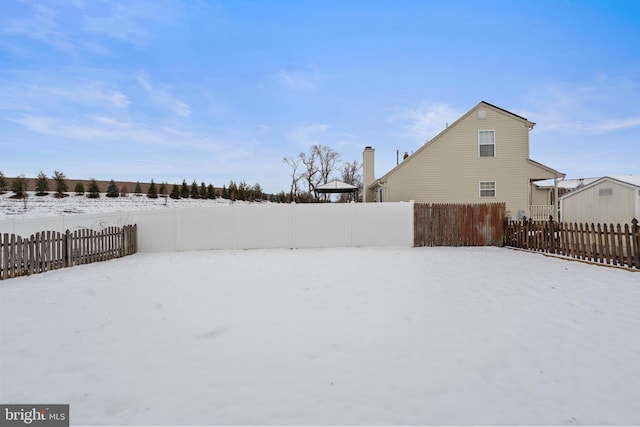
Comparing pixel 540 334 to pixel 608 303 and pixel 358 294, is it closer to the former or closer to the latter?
pixel 608 303

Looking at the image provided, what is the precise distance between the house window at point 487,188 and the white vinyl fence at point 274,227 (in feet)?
25.5

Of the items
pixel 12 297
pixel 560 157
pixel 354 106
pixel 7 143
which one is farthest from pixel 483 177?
pixel 7 143

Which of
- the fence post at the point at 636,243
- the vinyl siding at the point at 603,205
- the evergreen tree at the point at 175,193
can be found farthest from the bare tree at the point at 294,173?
the fence post at the point at 636,243

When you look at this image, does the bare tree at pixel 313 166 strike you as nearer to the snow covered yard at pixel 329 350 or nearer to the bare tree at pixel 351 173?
the bare tree at pixel 351 173

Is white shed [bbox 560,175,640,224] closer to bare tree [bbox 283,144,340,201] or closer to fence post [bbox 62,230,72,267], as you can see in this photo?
fence post [bbox 62,230,72,267]

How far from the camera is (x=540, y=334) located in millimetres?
3598

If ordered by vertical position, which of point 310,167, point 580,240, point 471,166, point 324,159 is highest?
point 324,159

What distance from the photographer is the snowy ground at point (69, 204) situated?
60.4 feet

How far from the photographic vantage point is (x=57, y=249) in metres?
8.20

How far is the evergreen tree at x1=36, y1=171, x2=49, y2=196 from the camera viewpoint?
24766 mm

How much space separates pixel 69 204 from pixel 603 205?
104 ft

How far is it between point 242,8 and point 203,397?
13.8 meters

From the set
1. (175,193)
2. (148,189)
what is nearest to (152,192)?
(148,189)

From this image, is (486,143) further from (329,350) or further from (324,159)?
(324,159)
